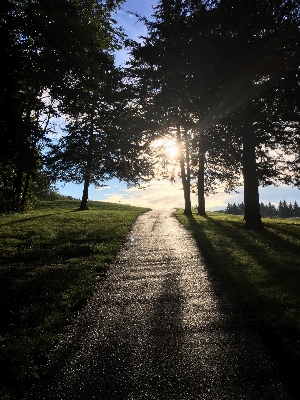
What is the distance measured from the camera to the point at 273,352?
4598mm

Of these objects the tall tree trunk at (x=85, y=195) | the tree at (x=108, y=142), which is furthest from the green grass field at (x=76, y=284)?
the tall tree trunk at (x=85, y=195)

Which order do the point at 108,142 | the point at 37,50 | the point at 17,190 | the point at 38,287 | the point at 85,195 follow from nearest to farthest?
the point at 38,287 < the point at 37,50 < the point at 108,142 < the point at 17,190 < the point at 85,195

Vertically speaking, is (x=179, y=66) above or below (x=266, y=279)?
above

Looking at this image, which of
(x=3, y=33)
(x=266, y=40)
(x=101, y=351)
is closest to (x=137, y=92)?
(x=3, y=33)

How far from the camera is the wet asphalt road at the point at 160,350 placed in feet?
12.4

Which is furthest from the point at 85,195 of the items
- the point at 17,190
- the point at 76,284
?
the point at 76,284

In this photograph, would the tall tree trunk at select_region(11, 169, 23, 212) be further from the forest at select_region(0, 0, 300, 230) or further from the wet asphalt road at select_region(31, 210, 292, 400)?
the wet asphalt road at select_region(31, 210, 292, 400)

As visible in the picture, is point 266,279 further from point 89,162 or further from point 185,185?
point 185,185

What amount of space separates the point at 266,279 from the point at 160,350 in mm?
4391

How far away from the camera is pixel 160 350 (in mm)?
4699

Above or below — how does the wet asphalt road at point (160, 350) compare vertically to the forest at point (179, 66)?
below

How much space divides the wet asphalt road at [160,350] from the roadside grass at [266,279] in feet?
0.97

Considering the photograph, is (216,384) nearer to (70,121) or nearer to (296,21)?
(296,21)

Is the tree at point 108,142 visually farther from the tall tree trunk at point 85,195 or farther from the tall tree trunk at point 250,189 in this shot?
the tall tree trunk at point 250,189
